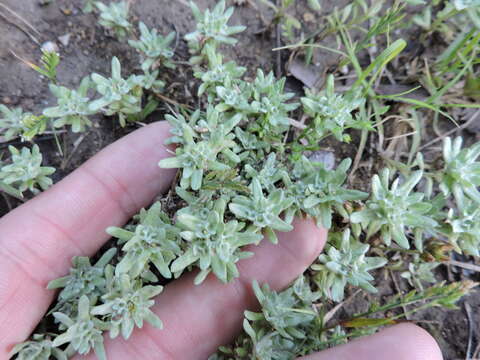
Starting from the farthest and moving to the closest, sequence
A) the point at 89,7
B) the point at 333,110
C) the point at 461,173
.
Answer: the point at 89,7
the point at 333,110
the point at 461,173

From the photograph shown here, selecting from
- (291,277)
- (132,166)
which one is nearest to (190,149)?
(132,166)

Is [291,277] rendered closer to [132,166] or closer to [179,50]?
[132,166]

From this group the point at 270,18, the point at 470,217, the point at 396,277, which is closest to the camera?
the point at 470,217

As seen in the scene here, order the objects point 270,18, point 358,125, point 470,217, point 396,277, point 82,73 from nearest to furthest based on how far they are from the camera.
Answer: point 470,217 → point 358,125 → point 396,277 → point 82,73 → point 270,18

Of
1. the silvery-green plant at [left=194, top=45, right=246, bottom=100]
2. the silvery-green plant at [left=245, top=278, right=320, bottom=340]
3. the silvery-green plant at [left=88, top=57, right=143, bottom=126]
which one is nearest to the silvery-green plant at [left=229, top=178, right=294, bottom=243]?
the silvery-green plant at [left=245, top=278, right=320, bottom=340]

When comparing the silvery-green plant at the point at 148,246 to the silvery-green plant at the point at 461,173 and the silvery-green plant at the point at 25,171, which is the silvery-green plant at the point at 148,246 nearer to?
the silvery-green plant at the point at 25,171

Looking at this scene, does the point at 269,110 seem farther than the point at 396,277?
No

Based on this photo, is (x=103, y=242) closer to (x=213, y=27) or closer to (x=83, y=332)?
(x=83, y=332)

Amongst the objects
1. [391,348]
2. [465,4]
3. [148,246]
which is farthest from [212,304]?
[465,4]
